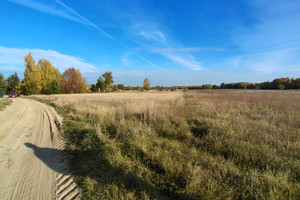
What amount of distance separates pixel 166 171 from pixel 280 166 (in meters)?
2.81

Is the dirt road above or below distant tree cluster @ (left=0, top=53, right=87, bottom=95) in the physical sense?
below

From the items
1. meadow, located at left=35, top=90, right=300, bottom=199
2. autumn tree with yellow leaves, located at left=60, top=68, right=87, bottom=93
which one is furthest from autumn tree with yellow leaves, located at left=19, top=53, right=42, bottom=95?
meadow, located at left=35, top=90, right=300, bottom=199

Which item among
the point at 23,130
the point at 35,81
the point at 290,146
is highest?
the point at 35,81

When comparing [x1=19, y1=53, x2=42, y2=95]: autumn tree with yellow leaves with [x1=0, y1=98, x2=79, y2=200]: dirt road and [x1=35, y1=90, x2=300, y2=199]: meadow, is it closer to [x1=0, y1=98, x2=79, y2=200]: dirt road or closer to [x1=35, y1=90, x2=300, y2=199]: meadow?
[x1=0, y1=98, x2=79, y2=200]: dirt road

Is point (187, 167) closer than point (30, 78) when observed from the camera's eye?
Yes

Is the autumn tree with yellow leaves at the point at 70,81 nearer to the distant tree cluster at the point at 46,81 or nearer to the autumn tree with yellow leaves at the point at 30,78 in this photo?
the distant tree cluster at the point at 46,81

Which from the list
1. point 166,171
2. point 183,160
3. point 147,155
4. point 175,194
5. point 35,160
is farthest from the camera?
point 35,160

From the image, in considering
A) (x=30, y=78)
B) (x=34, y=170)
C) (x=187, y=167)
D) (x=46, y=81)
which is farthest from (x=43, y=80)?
(x=187, y=167)

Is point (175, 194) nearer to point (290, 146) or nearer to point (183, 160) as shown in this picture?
point (183, 160)

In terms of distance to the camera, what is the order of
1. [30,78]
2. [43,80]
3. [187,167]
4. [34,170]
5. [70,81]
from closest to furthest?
1. [187,167]
2. [34,170]
3. [30,78]
4. [43,80]
5. [70,81]

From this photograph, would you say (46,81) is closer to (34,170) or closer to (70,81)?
(70,81)

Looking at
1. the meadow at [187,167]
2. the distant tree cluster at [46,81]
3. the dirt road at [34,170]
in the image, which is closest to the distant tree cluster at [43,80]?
the distant tree cluster at [46,81]

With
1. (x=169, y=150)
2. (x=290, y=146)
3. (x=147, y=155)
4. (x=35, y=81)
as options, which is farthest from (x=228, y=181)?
(x=35, y=81)

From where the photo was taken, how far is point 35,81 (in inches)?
1743
